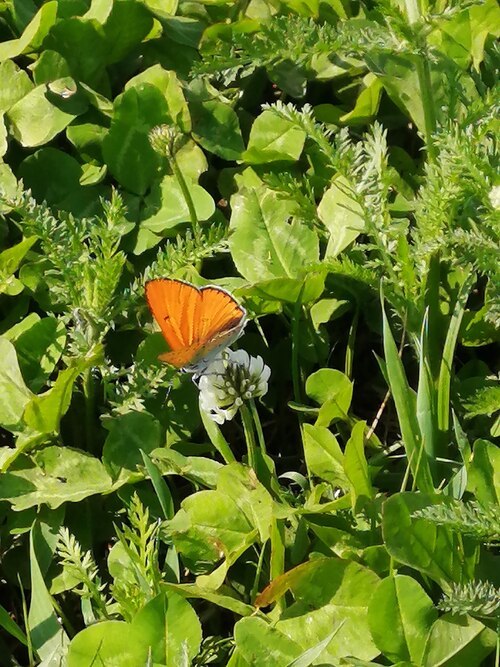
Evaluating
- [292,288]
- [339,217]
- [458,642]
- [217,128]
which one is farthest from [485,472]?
[217,128]

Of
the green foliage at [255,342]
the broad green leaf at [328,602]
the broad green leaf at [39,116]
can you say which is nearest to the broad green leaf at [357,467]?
the green foliage at [255,342]

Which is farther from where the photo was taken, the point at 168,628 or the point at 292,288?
the point at 292,288

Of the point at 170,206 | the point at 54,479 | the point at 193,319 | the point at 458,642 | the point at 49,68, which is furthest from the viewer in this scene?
the point at 49,68

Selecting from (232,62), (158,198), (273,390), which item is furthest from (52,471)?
(232,62)

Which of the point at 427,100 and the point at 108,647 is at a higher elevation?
the point at 427,100

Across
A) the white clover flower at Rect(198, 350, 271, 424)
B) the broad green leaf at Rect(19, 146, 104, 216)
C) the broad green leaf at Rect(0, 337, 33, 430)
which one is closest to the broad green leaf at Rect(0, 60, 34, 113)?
the broad green leaf at Rect(19, 146, 104, 216)

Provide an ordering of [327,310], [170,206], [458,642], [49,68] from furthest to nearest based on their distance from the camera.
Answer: [49,68]
[170,206]
[327,310]
[458,642]

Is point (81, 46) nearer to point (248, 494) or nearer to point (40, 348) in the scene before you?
point (40, 348)

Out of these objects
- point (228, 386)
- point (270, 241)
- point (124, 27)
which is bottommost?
point (228, 386)

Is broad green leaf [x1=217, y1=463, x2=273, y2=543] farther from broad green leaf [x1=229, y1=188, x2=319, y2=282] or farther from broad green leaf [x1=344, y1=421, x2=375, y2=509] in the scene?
broad green leaf [x1=229, y1=188, x2=319, y2=282]

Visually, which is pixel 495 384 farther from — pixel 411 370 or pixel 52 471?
pixel 52 471
